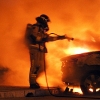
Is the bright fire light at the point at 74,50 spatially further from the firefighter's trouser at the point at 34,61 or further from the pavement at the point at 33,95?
the pavement at the point at 33,95

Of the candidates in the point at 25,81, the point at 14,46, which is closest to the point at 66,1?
the point at 14,46

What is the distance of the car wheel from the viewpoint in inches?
354

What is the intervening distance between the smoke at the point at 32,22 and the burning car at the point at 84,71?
389 cm

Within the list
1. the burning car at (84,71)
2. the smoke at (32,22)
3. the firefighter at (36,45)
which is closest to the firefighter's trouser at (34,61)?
the firefighter at (36,45)

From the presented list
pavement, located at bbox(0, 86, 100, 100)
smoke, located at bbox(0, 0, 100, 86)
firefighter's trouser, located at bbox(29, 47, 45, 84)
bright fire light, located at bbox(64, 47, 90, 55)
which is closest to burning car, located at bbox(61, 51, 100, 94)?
pavement, located at bbox(0, 86, 100, 100)

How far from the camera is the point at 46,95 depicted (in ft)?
30.8

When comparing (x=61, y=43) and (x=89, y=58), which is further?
(x=61, y=43)

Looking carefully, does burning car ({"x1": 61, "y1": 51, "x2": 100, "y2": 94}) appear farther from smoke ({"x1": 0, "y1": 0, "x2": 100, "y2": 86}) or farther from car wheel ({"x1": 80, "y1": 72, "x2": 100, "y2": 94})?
smoke ({"x1": 0, "y1": 0, "x2": 100, "y2": 86})

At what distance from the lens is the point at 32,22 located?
568 inches

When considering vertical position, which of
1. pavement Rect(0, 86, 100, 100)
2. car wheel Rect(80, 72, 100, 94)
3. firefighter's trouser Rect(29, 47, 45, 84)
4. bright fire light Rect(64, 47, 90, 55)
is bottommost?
pavement Rect(0, 86, 100, 100)

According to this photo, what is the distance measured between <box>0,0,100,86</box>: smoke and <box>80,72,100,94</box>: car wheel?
4.29m

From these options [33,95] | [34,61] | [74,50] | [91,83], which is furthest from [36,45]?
[74,50]

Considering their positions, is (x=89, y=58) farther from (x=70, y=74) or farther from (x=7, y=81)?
(x=7, y=81)

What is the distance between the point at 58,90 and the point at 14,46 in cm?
436
